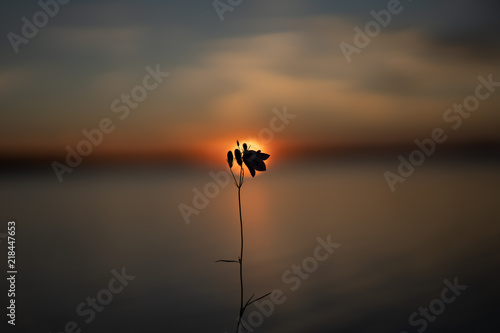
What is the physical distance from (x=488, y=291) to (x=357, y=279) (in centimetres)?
73

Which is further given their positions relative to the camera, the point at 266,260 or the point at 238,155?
the point at 266,260

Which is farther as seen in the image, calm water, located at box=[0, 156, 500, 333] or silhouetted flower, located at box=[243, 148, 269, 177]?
calm water, located at box=[0, 156, 500, 333]

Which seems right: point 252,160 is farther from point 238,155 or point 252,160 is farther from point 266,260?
point 266,260

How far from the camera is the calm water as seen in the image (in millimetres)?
2762

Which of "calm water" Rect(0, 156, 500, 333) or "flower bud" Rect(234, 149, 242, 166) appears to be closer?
"flower bud" Rect(234, 149, 242, 166)

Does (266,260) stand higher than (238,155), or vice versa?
(266,260)

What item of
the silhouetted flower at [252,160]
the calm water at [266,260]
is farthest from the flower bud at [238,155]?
the calm water at [266,260]

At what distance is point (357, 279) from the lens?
10.9 feet

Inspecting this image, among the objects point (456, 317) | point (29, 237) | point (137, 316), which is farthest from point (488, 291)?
point (29, 237)

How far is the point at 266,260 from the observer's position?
373cm

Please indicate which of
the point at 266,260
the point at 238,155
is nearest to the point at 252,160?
the point at 238,155

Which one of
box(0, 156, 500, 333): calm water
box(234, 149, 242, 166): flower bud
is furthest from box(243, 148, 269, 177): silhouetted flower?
box(0, 156, 500, 333): calm water

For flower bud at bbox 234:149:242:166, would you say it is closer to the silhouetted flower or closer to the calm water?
the silhouetted flower

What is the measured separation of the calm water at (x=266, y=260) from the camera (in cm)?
276
